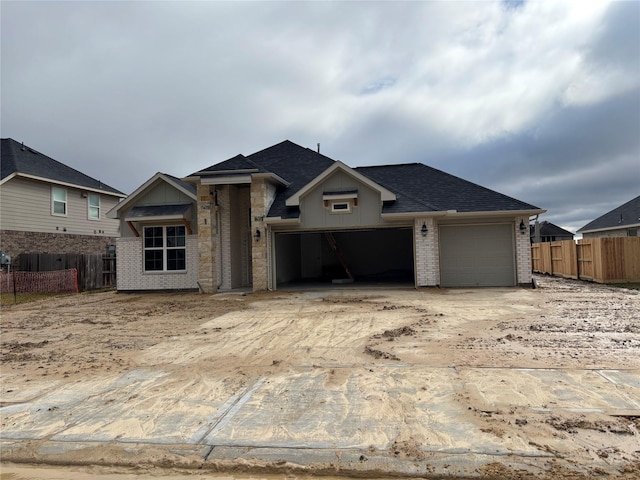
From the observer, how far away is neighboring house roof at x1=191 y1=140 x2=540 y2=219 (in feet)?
54.1

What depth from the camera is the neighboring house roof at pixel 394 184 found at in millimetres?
16500

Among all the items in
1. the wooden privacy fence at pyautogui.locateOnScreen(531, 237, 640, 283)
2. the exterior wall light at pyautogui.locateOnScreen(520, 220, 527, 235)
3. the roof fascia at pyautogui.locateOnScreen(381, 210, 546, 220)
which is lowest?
the wooden privacy fence at pyautogui.locateOnScreen(531, 237, 640, 283)

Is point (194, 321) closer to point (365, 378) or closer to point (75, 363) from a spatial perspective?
point (75, 363)

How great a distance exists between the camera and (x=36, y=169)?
2189 centimetres

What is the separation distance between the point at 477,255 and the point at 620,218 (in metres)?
22.4

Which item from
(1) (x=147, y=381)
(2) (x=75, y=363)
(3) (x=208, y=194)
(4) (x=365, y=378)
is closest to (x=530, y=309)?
(4) (x=365, y=378)

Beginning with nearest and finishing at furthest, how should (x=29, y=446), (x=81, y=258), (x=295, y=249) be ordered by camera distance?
(x=29, y=446), (x=81, y=258), (x=295, y=249)

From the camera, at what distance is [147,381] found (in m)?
5.63

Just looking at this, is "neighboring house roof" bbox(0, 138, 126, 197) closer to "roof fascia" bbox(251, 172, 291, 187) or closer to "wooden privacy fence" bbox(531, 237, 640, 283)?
"roof fascia" bbox(251, 172, 291, 187)

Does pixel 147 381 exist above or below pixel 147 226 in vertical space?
below

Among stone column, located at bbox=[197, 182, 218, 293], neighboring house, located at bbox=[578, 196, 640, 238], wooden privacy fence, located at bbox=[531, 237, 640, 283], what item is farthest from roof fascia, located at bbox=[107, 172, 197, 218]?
neighboring house, located at bbox=[578, 196, 640, 238]

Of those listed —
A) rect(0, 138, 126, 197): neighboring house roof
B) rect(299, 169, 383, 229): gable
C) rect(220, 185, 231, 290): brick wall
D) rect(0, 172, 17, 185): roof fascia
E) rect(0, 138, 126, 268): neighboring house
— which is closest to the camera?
rect(299, 169, 383, 229): gable

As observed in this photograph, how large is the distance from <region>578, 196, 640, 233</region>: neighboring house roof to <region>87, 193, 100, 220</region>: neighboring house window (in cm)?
3433

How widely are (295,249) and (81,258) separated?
10.2m
